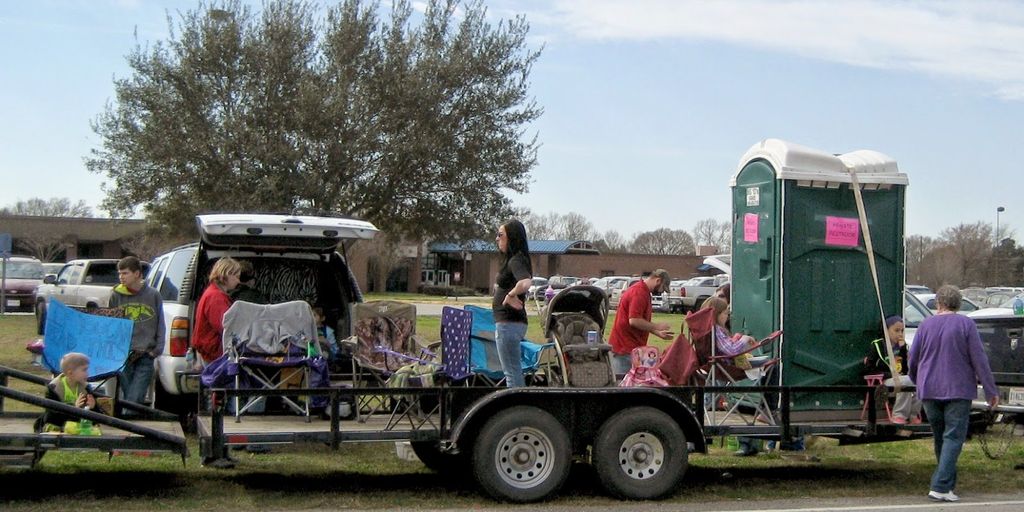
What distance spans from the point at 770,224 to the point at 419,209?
44.0ft

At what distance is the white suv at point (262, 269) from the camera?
30.9 ft

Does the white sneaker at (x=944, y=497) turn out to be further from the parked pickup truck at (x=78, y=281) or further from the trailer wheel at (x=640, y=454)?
the parked pickup truck at (x=78, y=281)

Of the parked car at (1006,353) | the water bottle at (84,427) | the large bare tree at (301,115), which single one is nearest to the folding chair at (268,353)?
the water bottle at (84,427)

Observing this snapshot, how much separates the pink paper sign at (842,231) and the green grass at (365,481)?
2.01 metres

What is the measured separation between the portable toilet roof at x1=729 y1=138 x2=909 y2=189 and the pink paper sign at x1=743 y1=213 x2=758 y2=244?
49 centimetres

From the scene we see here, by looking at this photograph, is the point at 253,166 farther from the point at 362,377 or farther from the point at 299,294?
the point at 362,377

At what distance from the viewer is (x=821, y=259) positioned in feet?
30.7

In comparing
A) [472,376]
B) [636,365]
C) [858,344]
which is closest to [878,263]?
[858,344]

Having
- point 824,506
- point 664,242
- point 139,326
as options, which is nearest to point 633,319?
point 824,506

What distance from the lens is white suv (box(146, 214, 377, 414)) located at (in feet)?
30.9

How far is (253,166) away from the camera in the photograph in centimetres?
2067

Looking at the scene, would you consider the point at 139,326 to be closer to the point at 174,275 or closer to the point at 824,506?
the point at 174,275

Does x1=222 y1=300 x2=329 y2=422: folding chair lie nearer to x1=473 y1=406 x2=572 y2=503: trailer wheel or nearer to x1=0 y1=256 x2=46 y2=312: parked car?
x1=473 y1=406 x2=572 y2=503: trailer wheel

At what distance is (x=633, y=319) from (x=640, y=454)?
61.7 inches
